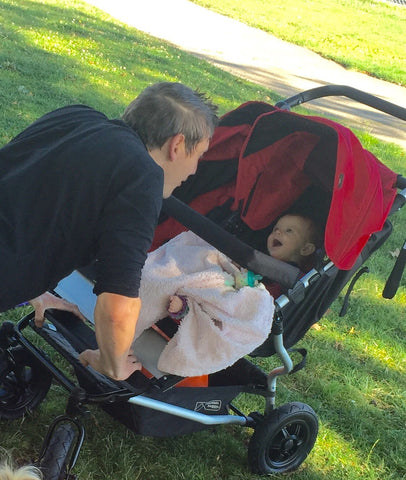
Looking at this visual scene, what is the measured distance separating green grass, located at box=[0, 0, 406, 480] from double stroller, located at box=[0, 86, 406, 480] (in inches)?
7.7

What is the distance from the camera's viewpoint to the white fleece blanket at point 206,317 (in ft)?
8.32

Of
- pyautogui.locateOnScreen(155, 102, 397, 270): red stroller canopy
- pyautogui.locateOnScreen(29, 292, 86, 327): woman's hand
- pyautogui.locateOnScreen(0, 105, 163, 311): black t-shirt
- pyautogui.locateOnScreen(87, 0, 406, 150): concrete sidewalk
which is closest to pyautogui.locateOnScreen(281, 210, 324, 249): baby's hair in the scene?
pyautogui.locateOnScreen(155, 102, 397, 270): red stroller canopy

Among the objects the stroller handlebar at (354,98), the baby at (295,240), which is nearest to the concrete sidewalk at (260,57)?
the stroller handlebar at (354,98)

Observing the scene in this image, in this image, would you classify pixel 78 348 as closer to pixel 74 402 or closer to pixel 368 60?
pixel 74 402

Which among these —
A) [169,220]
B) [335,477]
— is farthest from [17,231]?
[335,477]

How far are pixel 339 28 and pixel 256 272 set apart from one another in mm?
17556

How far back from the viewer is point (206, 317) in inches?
101

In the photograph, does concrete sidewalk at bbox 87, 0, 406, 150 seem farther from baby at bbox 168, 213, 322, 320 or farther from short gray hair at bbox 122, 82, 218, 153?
short gray hair at bbox 122, 82, 218, 153

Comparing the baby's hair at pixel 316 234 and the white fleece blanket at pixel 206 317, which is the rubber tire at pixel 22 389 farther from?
the baby's hair at pixel 316 234

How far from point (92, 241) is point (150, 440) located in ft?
4.35

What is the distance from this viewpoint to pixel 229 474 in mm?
3119

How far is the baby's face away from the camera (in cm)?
318

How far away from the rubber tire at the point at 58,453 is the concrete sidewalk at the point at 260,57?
8.22m

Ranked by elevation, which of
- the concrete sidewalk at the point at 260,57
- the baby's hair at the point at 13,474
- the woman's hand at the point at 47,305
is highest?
the baby's hair at the point at 13,474
